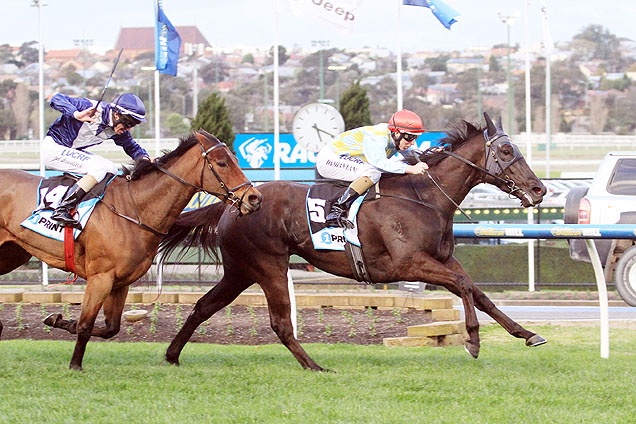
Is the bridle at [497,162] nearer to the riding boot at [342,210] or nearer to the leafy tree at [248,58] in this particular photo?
the riding boot at [342,210]

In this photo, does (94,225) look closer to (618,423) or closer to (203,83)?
(618,423)

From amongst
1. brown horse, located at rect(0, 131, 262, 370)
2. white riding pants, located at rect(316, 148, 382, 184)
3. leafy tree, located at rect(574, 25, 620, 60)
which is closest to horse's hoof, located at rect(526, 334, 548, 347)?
white riding pants, located at rect(316, 148, 382, 184)

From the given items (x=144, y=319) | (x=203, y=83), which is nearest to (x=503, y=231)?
(x=144, y=319)

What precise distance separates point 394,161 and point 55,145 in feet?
8.85

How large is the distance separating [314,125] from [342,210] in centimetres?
785

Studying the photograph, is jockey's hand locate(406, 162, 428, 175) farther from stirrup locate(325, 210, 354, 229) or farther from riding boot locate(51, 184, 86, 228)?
riding boot locate(51, 184, 86, 228)

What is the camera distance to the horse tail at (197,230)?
7922 mm

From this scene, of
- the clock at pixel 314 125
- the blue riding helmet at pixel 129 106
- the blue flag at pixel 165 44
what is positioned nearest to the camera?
the blue riding helmet at pixel 129 106

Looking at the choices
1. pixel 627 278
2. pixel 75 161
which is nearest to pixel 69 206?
pixel 75 161

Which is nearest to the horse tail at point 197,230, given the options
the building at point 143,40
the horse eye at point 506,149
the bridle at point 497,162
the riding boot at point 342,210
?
the riding boot at point 342,210

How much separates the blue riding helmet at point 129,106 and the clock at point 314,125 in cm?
787

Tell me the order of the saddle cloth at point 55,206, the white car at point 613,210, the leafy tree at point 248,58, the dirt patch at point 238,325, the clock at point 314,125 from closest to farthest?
1. the saddle cloth at point 55,206
2. the dirt patch at point 238,325
3. the white car at point 613,210
4. the clock at point 314,125
5. the leafy tree at point 248,58

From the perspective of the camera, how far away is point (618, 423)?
5199 millimetres

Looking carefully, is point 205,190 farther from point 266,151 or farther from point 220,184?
point 266,151
